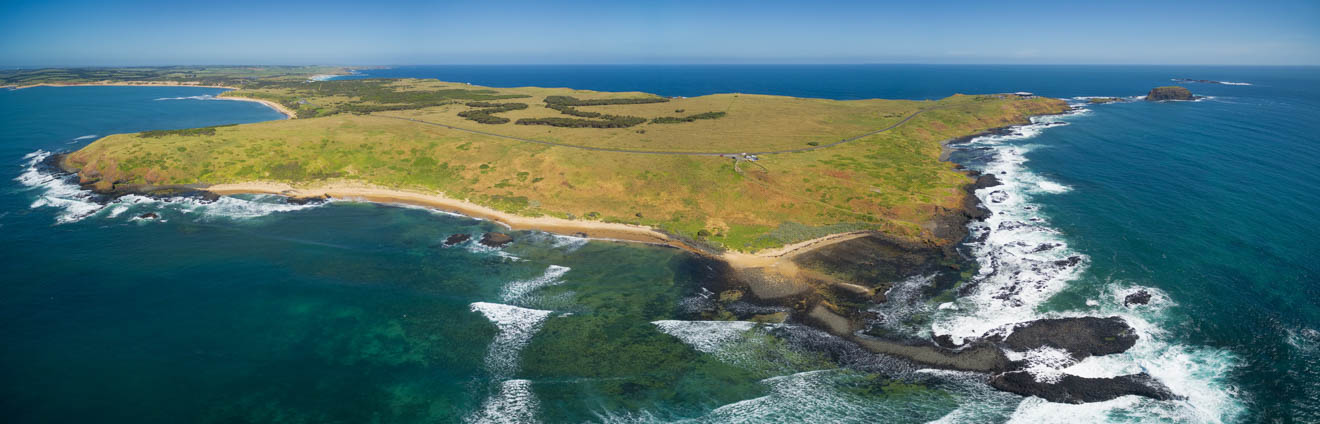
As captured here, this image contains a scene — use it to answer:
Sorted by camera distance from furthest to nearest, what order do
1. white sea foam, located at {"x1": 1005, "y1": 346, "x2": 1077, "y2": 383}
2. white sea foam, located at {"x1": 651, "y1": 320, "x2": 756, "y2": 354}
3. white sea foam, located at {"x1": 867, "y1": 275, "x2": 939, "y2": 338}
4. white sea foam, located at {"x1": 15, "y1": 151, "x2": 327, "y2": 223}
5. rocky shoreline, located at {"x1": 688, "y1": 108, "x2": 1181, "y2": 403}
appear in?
white sea foam, located at {"x1": 15, "y1": 151, "x2": 327, "y2": 223}, white sea foam, located at {"x1": 867, "y1": 275, "x2": 939, "y2": 338}, white sea foam, located at {"x1": 651, "y1": 320, "x2": 756, "y2": 354}, white sea foam, located at {"x1": 1005, "y1": 346, "x2": 1077, "y2": 383}, rocky shoreline, located at {"x1": 688, "y1": 108, "x2": 1181, "y2": 403}

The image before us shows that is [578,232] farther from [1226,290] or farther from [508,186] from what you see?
[1226,290]

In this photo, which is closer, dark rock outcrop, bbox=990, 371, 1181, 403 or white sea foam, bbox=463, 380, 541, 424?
white sea foam, bbox=463, 380, 541, 424

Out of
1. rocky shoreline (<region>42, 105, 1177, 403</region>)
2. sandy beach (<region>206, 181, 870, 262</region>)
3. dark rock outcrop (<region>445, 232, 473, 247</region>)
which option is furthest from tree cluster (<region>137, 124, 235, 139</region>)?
rocky shoreline (<region>42, 105, 1177, 403</region>)

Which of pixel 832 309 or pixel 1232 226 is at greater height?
pixel 1232 226

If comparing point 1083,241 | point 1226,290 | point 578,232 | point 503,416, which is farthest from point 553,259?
point 1226,290

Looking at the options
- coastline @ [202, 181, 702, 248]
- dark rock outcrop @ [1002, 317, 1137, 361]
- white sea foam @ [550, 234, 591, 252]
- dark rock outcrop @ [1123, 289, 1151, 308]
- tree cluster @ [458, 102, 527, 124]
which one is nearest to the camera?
dark rock outcrop @ [1002, 317, 1137, 361]

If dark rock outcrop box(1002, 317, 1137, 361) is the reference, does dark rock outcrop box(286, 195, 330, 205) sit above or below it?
above

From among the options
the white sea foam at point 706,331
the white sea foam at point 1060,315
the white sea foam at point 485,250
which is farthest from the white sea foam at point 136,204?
the white sea foam at point 1060,315

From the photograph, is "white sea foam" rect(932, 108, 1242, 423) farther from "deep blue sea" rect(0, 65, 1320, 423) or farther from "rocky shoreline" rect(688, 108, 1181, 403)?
"rocky shoreline" rect(688, 108, 1181, 403)
